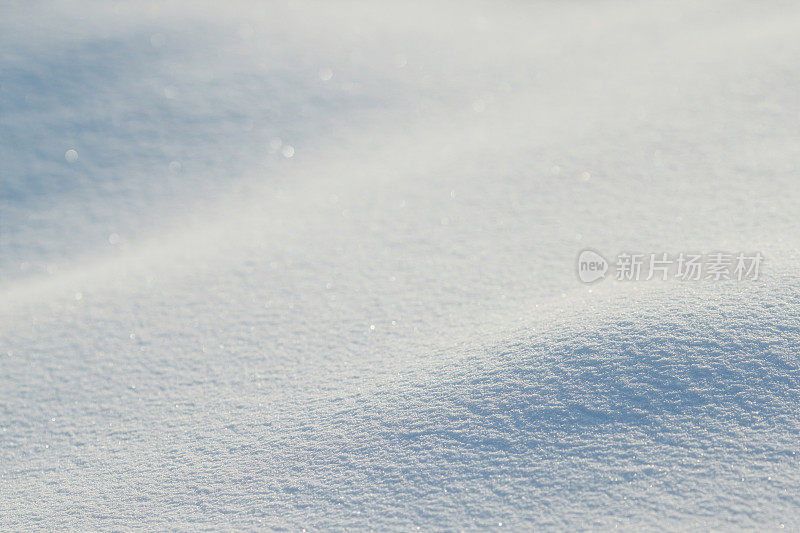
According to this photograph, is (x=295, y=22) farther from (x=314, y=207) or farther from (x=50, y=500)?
(x=50, y=500)

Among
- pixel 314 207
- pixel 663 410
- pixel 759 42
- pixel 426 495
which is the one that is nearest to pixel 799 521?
pixel 663 410

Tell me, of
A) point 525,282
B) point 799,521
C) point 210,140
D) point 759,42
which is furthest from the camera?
point 759,42

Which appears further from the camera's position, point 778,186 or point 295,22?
point 295,22

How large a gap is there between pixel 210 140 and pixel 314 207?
1964 mm

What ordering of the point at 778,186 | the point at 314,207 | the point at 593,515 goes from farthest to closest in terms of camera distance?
1. the point at 314,207
2. the point at 778,186
3. the point at 593,515

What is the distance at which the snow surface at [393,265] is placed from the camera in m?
2.89

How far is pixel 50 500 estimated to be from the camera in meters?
3.26

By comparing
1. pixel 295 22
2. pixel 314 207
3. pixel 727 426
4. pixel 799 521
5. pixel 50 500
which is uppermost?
pixel 295 22

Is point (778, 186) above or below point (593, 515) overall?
above

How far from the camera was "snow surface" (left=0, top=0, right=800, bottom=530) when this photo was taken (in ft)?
9.47

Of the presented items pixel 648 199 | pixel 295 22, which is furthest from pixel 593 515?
pixel 295 22

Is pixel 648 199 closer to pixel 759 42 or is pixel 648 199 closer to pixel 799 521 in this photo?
pixel 799 521

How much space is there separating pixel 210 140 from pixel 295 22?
2.96 meters

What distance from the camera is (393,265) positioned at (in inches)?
199
